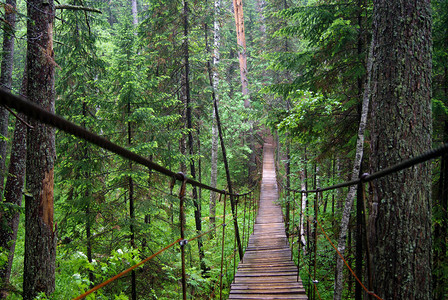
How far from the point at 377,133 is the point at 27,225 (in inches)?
187

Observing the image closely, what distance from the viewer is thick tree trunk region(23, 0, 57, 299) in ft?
13.0

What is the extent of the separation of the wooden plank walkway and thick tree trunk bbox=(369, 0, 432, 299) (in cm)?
161

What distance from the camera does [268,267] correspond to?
202 inches

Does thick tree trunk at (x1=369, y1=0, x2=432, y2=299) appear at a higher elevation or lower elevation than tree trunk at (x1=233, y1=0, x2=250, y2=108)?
lower

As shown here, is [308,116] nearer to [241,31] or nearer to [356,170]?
[356,170]

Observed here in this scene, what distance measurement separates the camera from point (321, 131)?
5.55 meters

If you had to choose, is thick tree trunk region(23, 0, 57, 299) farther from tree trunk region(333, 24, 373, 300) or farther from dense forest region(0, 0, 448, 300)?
tree trunk region(333, 24, 373, 300)

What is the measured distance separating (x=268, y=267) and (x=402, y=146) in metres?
3.60

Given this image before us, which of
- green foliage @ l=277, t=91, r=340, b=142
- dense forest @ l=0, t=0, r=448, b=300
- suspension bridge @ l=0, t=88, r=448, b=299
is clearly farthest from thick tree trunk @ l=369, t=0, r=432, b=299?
green foliage @ l=277, t=91, r=340, b=142

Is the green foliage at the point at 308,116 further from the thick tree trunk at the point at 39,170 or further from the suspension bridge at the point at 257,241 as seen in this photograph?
the thick tree trunk at the point at 39,170

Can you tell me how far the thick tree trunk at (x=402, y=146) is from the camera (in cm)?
230

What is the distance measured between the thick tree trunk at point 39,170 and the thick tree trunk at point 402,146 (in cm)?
435

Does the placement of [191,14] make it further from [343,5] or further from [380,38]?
[380,38]

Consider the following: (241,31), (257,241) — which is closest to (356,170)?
(257,241)
